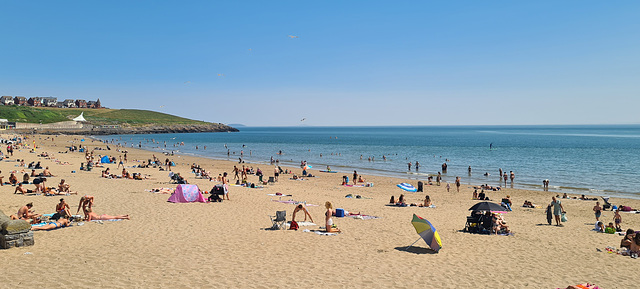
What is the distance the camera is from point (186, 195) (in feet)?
60.9

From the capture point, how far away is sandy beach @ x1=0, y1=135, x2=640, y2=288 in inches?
342

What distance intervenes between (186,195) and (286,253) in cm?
929

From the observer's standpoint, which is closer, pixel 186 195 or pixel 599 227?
pixel 599 227

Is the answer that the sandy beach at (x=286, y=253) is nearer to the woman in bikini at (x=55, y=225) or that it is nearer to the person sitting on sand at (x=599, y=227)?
the woman in bikini at (x=55, y=225)

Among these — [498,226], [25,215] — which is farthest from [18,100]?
[498,226]

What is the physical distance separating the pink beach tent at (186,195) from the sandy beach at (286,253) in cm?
52

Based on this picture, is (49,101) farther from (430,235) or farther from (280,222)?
(430,235)

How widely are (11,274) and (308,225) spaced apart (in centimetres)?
888

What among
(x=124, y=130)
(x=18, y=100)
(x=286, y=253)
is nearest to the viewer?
(x=286, y=253)

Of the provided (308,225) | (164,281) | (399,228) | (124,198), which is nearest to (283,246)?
(308,225)

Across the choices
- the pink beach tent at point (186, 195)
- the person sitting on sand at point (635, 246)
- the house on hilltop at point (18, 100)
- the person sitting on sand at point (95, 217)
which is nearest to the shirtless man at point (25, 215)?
the person sitting on sand at point (95, 217)

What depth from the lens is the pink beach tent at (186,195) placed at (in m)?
18.5

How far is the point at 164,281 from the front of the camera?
830 centimetres

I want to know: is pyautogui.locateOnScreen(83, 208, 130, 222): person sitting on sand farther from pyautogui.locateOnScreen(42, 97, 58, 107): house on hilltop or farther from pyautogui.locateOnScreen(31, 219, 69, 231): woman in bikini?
pyautogui.locateOnScreen(42, 97, 58, 107): house on hilltop
